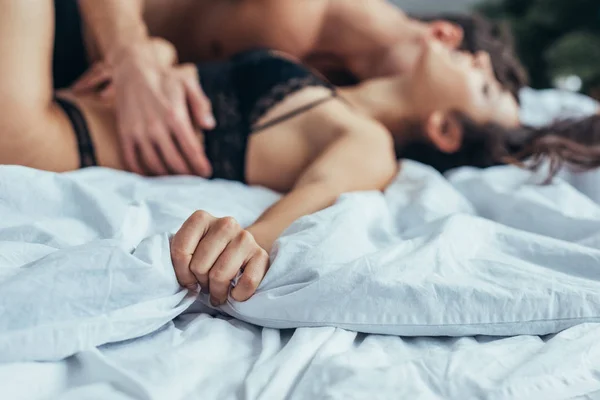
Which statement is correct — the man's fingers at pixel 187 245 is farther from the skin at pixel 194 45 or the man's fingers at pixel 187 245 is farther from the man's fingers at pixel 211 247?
the skin at pixel 194 45

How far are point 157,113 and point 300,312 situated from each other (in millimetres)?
514

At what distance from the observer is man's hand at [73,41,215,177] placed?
98 centimetres

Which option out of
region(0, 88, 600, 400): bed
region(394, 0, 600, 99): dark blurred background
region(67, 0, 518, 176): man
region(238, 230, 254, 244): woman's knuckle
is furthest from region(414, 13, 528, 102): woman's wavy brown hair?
region(238, 230, 254, 244): woman's knuckle

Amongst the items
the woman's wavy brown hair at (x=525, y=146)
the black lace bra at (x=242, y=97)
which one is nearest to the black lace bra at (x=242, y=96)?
the black lace bra at (x=242, y=97)

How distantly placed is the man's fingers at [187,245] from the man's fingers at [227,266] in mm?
25

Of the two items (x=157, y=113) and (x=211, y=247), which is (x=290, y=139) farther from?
(x=211, y=247)

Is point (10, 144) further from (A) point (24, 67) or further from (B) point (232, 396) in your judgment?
(B) point (232, 396)

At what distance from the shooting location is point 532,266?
727 millimetres

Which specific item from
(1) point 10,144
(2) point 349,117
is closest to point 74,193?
(1) point 10,144

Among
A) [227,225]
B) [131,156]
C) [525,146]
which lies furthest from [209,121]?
[525,146]

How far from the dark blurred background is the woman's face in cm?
81

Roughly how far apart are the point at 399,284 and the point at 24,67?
2.12 feet

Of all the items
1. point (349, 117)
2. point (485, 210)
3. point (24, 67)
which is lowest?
point (485, 210)

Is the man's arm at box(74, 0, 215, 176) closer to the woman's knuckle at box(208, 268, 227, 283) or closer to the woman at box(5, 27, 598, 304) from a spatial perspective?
the woman at box(5, 27, 598, 304)
